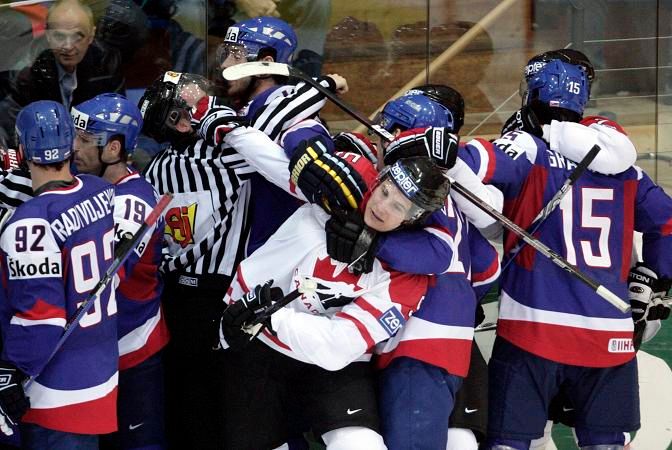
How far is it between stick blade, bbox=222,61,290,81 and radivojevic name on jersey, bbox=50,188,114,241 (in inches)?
19.8

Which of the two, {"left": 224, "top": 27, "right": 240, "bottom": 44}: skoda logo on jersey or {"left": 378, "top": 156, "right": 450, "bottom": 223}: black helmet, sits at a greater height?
{"left": 224, "top": 27, "right": 240, "bottom": 44}: skoda logo on jersey

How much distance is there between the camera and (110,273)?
2.96 m

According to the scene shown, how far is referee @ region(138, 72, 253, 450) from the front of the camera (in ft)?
11.3

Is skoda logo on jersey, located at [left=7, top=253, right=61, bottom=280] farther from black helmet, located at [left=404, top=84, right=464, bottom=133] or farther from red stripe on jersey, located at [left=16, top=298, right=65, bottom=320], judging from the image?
black helmet, located at [left=404, top=84, right=464, bottom=133]

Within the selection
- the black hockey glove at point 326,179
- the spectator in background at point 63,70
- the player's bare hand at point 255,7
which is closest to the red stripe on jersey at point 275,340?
the black hockey glove at point 326,179

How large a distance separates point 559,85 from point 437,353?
2.92 feet

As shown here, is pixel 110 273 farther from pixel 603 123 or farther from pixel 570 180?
pixel 603 123

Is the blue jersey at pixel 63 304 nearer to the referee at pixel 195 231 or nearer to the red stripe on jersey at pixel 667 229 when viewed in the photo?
the referee at pixel 195 231

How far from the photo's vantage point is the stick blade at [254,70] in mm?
3283

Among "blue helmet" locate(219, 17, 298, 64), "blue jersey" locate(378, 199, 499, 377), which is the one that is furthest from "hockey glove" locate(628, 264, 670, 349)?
"blue helmet" locate(219, 17, 298, 64)

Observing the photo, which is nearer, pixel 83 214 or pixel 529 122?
pixel 83 214

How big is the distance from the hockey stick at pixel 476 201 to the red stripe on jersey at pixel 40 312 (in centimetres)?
85

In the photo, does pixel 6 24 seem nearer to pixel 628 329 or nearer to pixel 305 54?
pixel 305 54

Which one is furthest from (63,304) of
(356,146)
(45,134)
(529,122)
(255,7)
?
(255,7)
